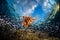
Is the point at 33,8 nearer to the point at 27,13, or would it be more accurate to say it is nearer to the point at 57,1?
the point at 27,13

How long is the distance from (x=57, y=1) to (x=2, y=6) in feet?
7.04

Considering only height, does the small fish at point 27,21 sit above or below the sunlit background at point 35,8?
below

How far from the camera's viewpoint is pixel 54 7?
24.9 ft

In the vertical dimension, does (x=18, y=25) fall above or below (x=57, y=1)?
below

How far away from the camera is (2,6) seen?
25.1 ft

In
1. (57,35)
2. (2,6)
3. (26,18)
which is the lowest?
(57,35)

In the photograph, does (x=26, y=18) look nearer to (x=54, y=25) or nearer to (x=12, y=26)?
(x=12, y=26)

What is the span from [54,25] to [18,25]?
1386 millimetres

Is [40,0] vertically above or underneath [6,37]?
above

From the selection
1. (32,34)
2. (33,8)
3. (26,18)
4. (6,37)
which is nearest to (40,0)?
(33,8)

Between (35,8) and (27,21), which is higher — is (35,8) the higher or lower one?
the higher one

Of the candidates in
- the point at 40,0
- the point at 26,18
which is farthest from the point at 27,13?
the point at 40,0

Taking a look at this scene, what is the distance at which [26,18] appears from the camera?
757 cm

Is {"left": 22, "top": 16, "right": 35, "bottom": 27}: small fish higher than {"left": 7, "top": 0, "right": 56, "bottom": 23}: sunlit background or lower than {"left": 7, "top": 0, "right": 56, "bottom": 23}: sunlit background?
lower
